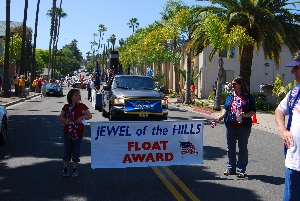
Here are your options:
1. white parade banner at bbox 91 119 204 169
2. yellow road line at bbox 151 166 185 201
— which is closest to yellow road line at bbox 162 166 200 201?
yellow road line at bbox 151 166 185 201

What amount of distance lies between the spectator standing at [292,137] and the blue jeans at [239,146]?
3.77m

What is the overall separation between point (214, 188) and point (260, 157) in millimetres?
3520

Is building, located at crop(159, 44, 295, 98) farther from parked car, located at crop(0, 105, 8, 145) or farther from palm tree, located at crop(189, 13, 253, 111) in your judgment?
parked car, located at crop(0, 105, 8, 145)

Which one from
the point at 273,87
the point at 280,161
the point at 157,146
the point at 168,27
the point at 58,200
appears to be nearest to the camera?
the point at 58,200

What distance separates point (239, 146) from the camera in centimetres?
796

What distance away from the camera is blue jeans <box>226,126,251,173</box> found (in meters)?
7.89

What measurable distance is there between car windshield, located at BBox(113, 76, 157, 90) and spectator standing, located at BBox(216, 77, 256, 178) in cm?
826

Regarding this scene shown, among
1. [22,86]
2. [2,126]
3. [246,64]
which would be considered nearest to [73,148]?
[2,126]

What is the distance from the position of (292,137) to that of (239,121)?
12.8 feet

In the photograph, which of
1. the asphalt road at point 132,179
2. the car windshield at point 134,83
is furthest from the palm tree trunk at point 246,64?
the asphalt road at point 132,179

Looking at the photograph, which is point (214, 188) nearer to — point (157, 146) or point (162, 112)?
point (157, 146)

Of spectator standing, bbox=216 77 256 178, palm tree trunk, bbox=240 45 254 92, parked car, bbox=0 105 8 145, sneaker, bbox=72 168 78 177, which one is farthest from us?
palm tree trunk, bbox=240 45 254 92

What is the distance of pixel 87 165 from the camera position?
878 centimetres

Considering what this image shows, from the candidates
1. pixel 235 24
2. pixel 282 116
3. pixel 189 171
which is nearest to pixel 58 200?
pixel 189 171
